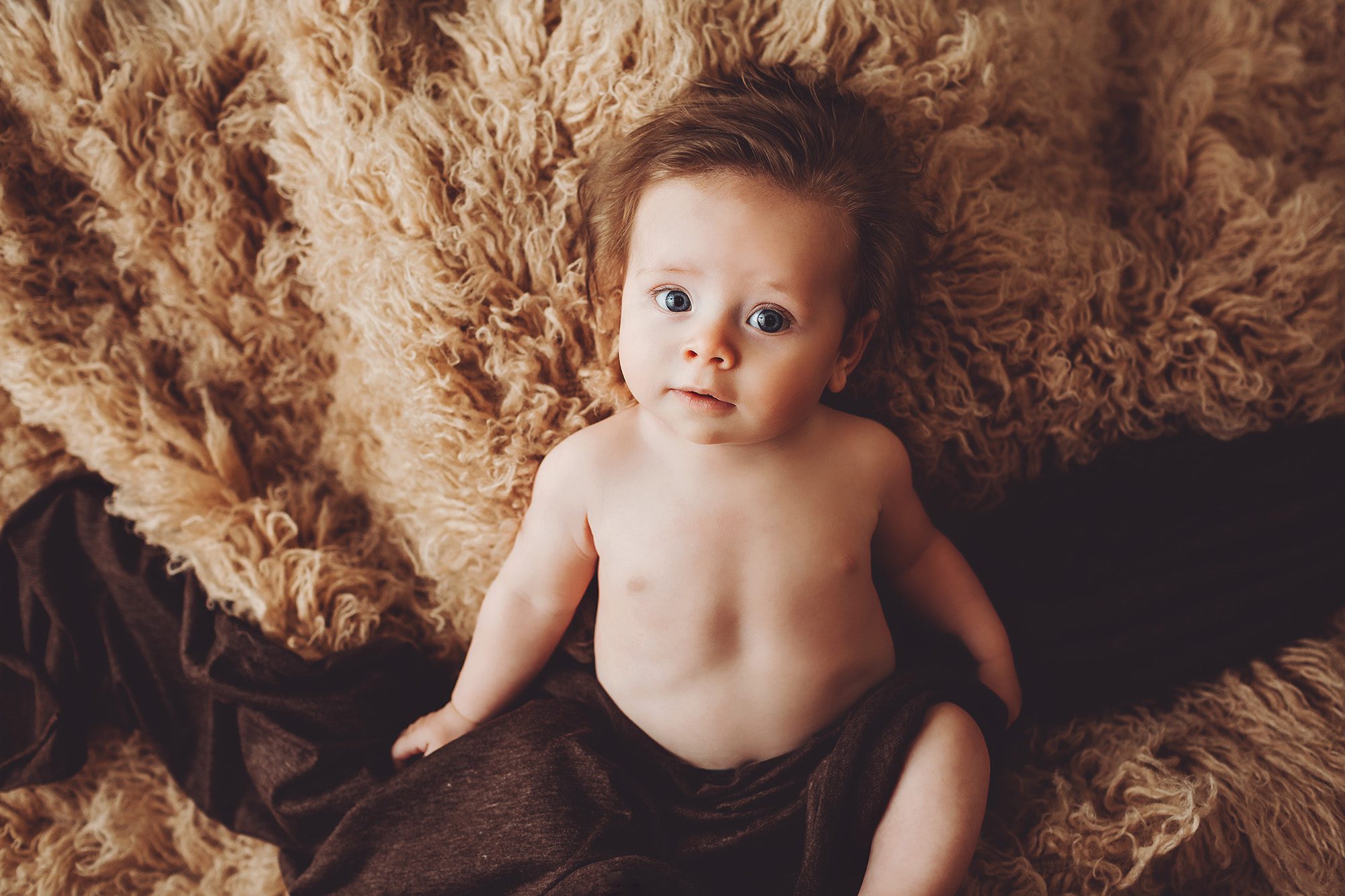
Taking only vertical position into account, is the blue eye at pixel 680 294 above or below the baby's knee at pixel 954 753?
above

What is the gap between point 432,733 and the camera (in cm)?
89

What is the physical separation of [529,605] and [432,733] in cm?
17

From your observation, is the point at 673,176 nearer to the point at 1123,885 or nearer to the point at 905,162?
the point at 905,162

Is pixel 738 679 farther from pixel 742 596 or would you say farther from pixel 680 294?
pixel 680 294

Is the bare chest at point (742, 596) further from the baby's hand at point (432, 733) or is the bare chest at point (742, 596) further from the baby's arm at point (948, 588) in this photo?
the baby's hand at point (432, 733)

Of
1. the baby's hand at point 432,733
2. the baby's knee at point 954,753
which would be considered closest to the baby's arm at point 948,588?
the baby's knee at point 954,753

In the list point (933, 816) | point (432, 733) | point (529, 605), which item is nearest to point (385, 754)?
point (432, 733)

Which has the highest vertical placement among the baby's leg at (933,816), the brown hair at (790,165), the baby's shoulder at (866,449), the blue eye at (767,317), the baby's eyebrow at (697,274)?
the brown hair at (790,165)

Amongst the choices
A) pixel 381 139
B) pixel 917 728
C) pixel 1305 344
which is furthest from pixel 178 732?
pixel 1305 344

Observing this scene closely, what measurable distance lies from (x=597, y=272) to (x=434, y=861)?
0.54 meters

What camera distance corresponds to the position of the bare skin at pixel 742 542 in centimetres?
71

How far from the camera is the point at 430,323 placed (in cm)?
81

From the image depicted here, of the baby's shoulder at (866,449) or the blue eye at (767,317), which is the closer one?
the blue eye at (767,317)

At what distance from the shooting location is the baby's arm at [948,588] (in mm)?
860
